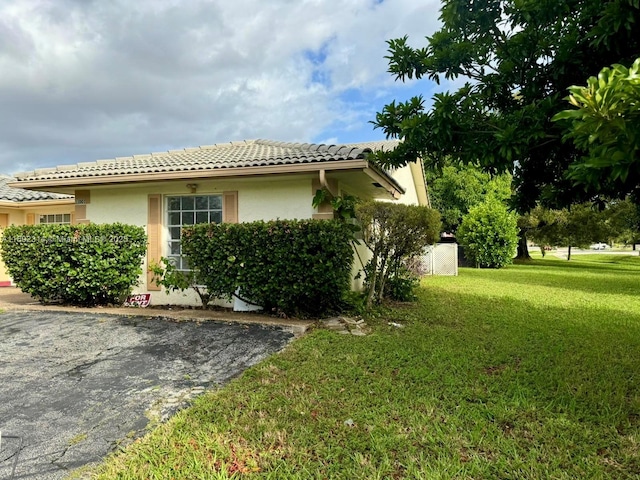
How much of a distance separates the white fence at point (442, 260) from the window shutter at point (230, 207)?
1201 centimetres

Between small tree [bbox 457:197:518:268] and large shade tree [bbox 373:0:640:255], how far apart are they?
1847 centimetres

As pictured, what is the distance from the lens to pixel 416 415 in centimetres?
340

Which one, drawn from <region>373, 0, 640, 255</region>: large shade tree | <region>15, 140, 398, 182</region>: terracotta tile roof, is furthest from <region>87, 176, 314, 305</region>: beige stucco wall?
<region>373, 0, 640, 255</region>: large shade tree

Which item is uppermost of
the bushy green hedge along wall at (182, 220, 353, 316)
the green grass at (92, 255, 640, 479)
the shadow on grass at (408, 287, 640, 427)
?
the bushy green hedge along wall at (182, 220, 353, 316)

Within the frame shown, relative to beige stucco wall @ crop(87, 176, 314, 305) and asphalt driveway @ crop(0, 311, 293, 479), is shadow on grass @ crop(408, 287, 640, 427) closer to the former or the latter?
asphalt driveway @ crop(0, 311, 293, 479)


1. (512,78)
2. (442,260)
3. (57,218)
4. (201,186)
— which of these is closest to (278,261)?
(201,186)

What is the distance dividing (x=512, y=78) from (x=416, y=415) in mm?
4003

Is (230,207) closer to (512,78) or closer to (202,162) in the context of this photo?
(202,162)

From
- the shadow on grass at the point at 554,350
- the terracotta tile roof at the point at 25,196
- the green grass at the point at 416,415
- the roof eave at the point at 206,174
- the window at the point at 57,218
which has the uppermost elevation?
the terracotta tile roof at the point at 25,196

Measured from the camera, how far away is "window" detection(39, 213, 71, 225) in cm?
1328

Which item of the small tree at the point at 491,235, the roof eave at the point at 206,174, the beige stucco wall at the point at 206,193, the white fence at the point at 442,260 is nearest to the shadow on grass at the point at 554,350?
the roof eave at the point at 206,174

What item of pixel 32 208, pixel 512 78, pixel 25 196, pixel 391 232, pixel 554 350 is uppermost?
pixel 512 78

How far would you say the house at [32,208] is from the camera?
12828 mm

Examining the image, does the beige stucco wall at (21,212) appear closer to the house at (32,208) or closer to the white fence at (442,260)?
the house at (32,208)
